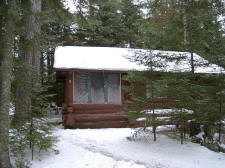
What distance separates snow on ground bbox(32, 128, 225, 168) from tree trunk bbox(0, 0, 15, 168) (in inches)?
34.4

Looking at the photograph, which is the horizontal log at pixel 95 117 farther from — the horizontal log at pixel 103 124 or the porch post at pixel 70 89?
the porch post at pixel 70 89

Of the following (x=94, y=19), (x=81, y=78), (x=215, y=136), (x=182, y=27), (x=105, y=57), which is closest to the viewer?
(x=94, y=19)

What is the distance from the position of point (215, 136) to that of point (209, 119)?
818mm

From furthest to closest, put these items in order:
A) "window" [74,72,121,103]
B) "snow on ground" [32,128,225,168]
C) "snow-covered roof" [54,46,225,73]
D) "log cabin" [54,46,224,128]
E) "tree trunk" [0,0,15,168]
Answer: "window" [74,72,121,103] < "log cabin" [54,46,224,128] < "snow-covered roof" [54,46,225,73] < "snow on ground" [32,128,225,168] < "tree trunk" [0,0,15,168]

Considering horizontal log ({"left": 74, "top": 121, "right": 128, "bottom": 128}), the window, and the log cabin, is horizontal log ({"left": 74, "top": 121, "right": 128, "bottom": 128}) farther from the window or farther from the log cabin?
the window

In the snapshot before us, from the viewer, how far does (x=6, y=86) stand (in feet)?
17.2

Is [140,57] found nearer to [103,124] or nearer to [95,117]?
[95,117]

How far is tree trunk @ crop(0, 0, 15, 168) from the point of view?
5172 mm

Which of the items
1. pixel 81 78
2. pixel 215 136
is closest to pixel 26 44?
pixel 81 78

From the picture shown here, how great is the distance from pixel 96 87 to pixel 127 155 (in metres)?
5.44

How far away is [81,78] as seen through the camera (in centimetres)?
1138

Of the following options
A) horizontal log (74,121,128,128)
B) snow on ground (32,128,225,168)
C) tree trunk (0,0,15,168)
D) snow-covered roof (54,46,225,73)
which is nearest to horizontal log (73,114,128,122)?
horizontal log (74,121,128,128)

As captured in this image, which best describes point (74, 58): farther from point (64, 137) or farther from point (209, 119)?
point (209, 119)

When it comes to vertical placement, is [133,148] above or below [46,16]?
below
